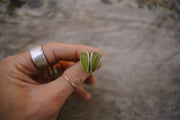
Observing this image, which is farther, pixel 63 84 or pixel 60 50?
pixel 60 50

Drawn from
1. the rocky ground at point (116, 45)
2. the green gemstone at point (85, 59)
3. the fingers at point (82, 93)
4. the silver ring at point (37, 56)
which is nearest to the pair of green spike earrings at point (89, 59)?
the green gemstone at point (85, 59)

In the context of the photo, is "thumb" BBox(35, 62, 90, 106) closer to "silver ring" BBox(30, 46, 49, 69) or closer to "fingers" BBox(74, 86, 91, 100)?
"silver ring" BBox(30, 46, 49, 69)

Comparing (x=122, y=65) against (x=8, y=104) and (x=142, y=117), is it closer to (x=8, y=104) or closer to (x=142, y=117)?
(x=142, y=117)

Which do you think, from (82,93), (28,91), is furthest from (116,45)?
(28,91)

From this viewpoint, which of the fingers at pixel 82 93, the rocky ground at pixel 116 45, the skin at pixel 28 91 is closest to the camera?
the skin at pixel 28 91

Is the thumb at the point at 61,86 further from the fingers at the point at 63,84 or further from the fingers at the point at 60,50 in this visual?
the fingers at the point at 60,50

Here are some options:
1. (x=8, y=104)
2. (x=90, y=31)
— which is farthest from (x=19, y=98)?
(x=90, y=31)

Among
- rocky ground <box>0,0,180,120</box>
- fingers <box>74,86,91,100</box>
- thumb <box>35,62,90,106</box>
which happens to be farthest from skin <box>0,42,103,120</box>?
rocky ground <box>0,0,180,120</box>

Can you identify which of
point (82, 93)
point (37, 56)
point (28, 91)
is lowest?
point (82, 93)

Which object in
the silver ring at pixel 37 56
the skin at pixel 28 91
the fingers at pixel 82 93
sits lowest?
the fingers at pixel 82 93

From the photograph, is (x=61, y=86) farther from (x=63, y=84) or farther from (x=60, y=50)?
(x=60, y=50)
